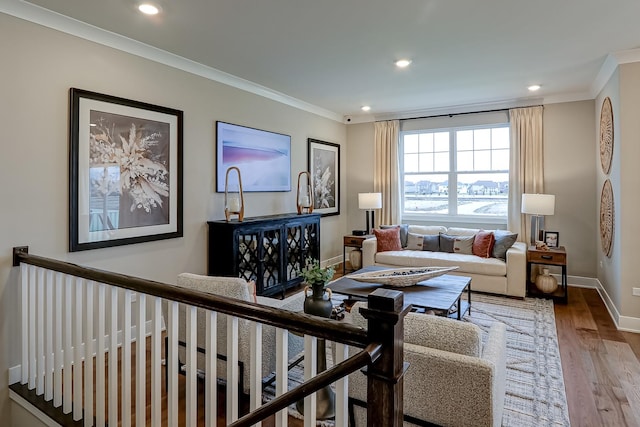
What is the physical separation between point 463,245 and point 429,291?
2113 mm

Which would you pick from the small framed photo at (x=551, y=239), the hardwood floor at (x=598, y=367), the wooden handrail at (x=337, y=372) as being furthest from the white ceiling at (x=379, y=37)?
the hardwood floor at (x=598, y=367)

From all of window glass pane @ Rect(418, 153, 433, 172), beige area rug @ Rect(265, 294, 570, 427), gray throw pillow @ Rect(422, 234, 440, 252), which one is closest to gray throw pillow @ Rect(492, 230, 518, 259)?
beige area rug @ Rect(265, 294, 570, 427)

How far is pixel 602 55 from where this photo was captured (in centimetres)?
378

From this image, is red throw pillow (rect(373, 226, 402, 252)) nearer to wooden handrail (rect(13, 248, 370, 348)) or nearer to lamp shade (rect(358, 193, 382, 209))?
lamp shade (rect(358, 193, 382, 209))

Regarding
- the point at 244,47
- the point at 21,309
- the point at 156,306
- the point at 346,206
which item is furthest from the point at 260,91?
the point at 156,306

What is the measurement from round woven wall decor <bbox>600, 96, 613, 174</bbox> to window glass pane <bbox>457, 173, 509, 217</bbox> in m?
1.40

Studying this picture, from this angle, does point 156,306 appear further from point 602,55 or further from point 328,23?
point 602,55

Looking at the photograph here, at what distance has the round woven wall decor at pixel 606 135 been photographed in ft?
13.6

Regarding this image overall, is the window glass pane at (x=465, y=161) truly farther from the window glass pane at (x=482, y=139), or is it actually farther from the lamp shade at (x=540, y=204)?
the lamp shade at (x=540, y=204)

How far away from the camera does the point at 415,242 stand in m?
5.70

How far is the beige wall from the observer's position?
263 cm

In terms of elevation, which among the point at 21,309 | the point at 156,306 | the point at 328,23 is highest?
the point at 328,23

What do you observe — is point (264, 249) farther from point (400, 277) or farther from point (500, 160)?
point (500, 160)

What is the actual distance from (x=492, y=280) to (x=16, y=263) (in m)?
4.90
